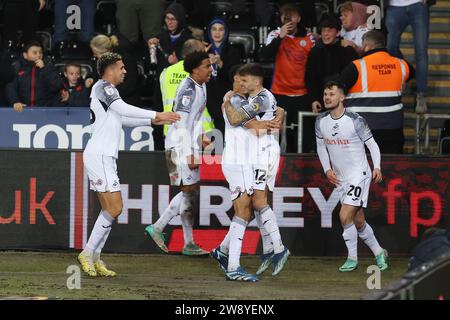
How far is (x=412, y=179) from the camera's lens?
14.0 metres

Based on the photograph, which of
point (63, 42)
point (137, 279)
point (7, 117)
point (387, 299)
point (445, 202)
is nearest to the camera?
point (387, 299)

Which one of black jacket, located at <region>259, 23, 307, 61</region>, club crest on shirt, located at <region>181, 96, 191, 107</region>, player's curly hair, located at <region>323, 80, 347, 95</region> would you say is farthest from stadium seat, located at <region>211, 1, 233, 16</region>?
player's curly hair, located at <region>323, 80, 347, 95</region>

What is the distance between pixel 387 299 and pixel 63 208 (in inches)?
285

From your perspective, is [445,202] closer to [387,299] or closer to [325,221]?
[325,221]

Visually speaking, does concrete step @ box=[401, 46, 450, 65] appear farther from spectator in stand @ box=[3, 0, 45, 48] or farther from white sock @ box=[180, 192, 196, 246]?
spectator in stand @ box=[3, 0, 45, 48]

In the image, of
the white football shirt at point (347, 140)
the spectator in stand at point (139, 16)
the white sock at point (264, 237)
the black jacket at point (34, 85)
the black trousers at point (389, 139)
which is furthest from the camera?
the spectator in stand at point (139, 16)

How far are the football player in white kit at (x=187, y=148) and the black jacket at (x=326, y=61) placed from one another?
6.89 ft

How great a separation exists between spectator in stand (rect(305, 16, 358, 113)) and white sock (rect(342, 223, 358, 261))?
243 centimetres

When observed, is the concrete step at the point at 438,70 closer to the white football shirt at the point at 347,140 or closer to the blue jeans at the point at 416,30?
the blue jeans at the point at 416,30

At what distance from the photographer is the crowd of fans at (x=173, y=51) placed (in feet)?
50.5

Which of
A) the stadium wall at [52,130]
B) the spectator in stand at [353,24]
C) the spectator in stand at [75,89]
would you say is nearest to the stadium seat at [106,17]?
the spectator in stand at [75,89]

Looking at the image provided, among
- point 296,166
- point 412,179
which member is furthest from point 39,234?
point 412,179

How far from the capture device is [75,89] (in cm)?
1606

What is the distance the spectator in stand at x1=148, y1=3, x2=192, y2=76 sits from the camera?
1591cm
